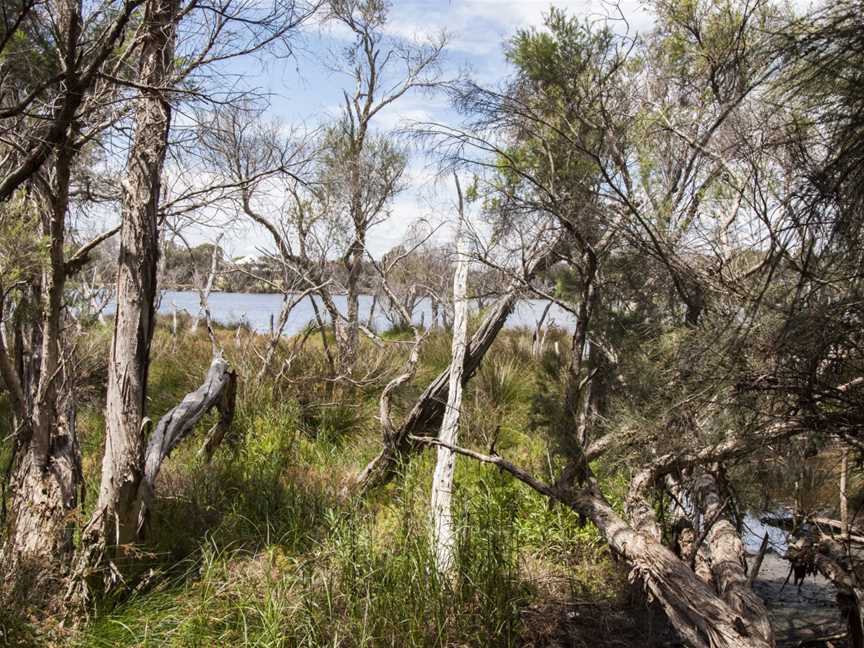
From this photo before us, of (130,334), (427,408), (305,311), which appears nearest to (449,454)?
(427,408)

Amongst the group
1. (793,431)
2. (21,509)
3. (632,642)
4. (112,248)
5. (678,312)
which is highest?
(112,248)

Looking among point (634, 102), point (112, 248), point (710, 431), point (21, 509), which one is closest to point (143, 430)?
point (21, 509)

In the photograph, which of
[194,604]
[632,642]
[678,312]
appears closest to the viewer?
[194,604]

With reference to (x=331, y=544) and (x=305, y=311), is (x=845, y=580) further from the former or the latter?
(x=305, y=311)

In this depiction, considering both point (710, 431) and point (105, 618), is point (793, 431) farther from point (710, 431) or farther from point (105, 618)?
point (105, 618)

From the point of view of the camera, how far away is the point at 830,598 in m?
5.29

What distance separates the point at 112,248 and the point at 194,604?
11484 mm

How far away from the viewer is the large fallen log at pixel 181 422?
14.3 feet

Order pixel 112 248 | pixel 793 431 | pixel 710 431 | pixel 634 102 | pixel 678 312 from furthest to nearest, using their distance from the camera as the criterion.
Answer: pixel 112 248, pixel 634 102, pixel 678 312, pixel 710 431, pixel 793 431

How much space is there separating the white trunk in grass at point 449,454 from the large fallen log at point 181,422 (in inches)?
69.8

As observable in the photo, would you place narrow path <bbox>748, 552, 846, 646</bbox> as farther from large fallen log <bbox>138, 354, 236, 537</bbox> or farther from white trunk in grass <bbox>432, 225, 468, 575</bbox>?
large fallen log <bbox>138, 354, 236, 537</bbox>

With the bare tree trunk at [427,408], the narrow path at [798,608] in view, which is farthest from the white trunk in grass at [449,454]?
the narrow path at [798,608]

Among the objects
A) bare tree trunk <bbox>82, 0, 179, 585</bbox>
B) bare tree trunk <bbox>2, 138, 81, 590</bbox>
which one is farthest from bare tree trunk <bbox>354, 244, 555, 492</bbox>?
bare tree trunk <bbox>2, 138, 81, 590</bbox>

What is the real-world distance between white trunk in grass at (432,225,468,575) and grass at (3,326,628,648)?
93 mm
